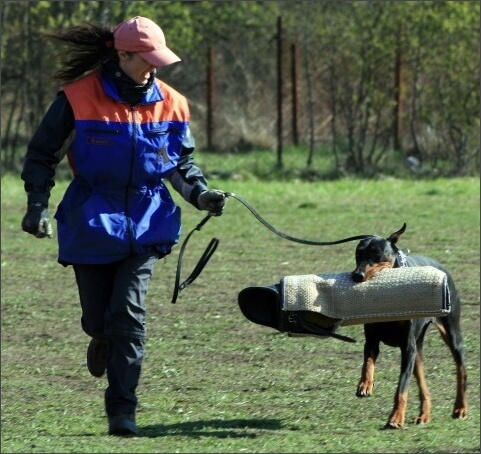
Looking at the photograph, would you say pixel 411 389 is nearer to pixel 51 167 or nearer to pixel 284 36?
pixel 51 167

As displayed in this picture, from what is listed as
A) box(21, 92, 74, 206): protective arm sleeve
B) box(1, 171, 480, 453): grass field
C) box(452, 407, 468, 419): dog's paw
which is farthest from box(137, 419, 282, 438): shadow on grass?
box(21, 92, 74, 206): protective arm sleeve

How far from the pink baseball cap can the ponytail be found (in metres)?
0.22

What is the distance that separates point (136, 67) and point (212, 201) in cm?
73

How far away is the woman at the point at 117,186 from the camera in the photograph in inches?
231

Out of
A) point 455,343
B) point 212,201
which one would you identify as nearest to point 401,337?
point 455,343

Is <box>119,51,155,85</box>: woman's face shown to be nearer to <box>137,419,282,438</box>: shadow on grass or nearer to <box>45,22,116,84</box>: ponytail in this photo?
<box>45,22,116,84</box>: ponytail

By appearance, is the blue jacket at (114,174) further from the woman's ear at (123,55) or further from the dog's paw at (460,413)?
the dog's paw at (460,413)

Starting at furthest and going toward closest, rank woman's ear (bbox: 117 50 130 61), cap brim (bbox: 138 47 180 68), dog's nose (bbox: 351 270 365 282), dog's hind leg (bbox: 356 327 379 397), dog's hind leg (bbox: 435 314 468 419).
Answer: dog's hind leg (bbox: 435 314 468 419) → dog's hind leg (bbox: 356 327 379 397) → dog's nose (bbox: 351 270 365 282) → woman's ear (bbox: 117 50 130 61) → cap brim (bbox: 138 47 180 68)

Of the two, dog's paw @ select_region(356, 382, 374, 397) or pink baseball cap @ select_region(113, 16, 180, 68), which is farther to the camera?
dog's paw @ select_region(356, 382, 374, 397)

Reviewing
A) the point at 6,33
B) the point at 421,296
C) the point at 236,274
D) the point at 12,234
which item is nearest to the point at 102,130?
the point at 421,296

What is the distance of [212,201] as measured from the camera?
618 centimetres

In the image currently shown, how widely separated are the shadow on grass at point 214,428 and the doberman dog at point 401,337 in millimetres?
526

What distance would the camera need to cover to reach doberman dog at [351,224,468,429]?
6098 millimetres

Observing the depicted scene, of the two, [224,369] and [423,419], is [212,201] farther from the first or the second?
[224,369]
